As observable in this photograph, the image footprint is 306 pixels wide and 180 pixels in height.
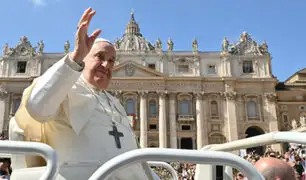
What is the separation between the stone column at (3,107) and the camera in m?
32.4

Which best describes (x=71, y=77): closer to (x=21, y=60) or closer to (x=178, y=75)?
(x=178, y=75)

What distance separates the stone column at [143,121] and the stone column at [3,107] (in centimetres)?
1432

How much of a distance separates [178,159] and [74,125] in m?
0.98

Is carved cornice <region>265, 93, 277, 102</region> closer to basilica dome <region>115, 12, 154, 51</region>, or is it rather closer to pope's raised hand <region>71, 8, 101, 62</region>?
basilica dome <region>115, 12, 154, 51</region>

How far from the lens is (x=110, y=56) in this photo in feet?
8.73

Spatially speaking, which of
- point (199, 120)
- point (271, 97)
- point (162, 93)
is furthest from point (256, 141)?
point (271, 97)

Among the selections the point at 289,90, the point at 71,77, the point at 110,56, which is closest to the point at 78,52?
the point at 71,77

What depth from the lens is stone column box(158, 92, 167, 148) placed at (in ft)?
105

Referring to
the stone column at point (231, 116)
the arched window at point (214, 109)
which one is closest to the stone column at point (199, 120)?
the arched window at point (214, 109)

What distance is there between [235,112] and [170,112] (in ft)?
22.8

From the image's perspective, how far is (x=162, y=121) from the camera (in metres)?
32.3

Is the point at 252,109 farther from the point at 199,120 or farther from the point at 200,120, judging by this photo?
the point at 199,120

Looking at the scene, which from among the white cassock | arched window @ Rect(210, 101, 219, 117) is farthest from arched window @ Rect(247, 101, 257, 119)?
the white cassock

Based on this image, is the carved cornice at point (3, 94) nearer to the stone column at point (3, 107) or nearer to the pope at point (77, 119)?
the stone column at point (3, 107)
